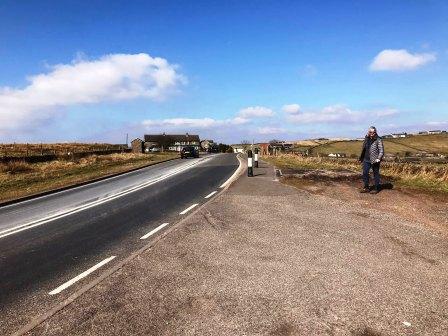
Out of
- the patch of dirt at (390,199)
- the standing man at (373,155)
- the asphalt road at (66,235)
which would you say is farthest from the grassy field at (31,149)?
the standing man at (373,155)

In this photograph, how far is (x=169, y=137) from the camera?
145m

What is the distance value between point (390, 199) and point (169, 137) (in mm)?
135759

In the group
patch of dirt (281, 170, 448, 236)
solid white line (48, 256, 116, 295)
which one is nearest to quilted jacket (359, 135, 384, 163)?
patch of dirt (281, 170, 448, 236)

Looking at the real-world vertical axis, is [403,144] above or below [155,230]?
above

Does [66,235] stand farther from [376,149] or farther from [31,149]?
[31,149]

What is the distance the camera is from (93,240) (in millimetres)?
7840

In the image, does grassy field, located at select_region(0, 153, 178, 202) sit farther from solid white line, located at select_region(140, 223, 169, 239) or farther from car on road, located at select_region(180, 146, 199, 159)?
car on road, located at select_region(180, 146, 199, 159)

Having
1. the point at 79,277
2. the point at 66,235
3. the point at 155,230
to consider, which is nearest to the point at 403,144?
the point at 155,230

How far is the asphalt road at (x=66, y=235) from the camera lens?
5.16 metres

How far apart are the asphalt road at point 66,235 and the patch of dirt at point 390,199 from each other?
12.1 ft

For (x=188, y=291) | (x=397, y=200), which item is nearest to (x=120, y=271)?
(x=188, y=291)

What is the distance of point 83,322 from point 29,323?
552 mm

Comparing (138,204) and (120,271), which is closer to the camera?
(120,271)

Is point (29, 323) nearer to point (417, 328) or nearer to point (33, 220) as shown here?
point (417, 328)
